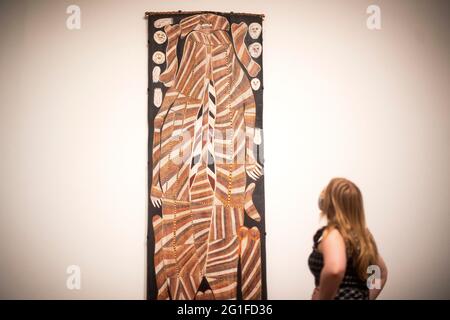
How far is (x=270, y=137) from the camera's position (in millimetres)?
2561

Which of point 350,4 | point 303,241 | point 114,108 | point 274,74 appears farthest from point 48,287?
point 350,4

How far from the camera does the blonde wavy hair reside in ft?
5.14

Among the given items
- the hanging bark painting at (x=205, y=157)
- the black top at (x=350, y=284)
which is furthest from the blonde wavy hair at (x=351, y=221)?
the hanging bark painting at (x=205, y=157)

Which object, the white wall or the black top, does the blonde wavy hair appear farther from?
the white wall

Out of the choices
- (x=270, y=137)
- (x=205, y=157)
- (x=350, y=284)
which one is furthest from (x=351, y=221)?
(x=205, y=157)

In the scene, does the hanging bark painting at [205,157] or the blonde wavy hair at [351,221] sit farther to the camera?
the hanging bark painting at [205,157]

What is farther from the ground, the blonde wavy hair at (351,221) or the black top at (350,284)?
the blonde wavy hair at (351,221)

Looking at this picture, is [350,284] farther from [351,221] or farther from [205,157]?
[205,157]

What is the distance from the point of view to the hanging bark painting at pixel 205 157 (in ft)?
7.96

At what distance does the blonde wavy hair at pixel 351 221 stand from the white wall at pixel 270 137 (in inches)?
35.1

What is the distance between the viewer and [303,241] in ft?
8.29

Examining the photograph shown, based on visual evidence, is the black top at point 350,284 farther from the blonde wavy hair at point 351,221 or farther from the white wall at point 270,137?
the white wall at point 270,137

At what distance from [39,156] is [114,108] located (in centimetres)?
68
